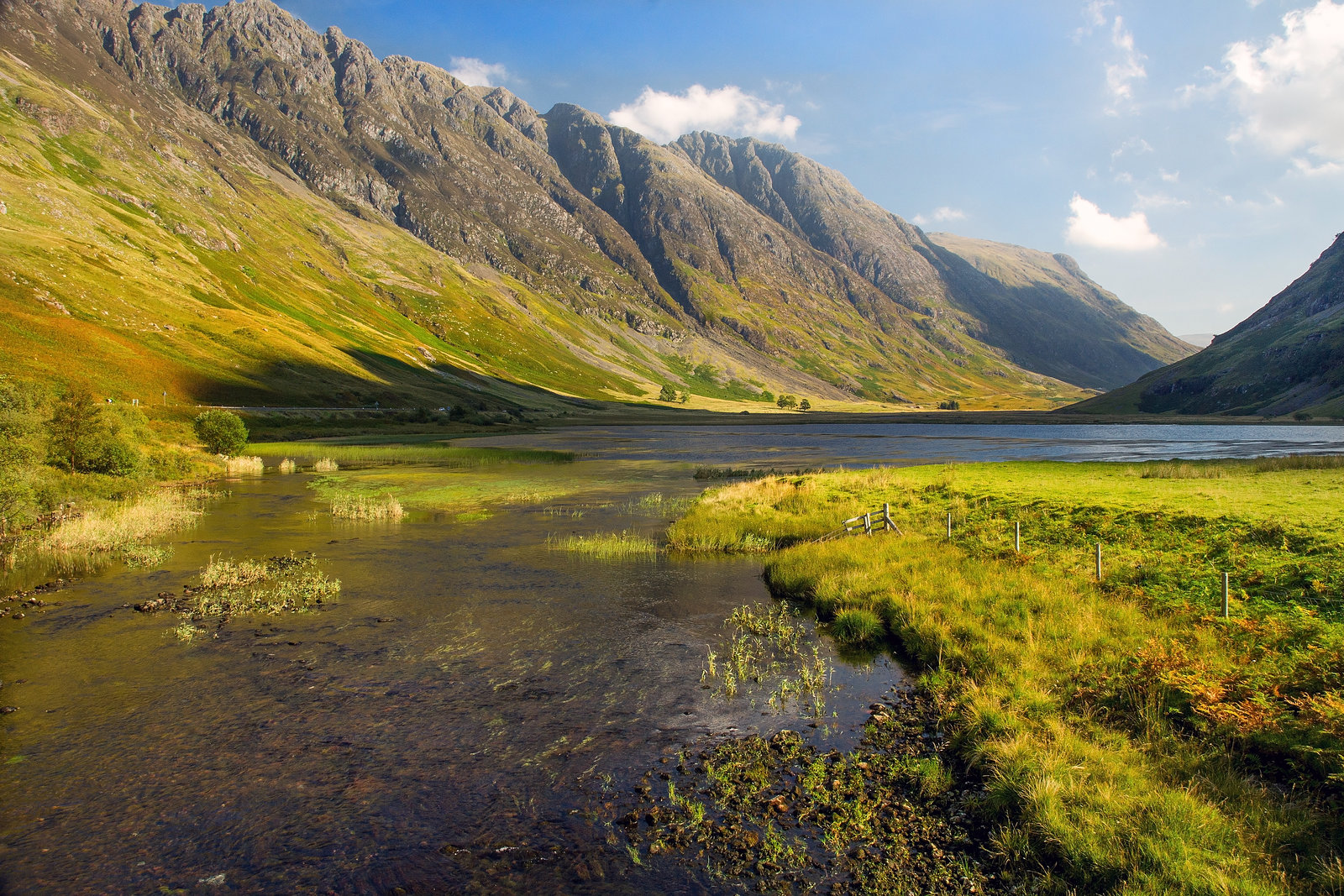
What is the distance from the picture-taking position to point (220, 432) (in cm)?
7706

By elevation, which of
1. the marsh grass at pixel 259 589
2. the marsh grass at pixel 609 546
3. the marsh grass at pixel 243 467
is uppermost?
the marsh grass at pixel 243 467

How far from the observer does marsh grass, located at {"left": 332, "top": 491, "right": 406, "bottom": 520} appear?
1724 inches

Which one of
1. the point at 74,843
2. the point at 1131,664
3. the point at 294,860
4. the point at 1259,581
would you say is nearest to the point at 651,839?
the point at 294,860

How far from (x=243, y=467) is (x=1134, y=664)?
7880 centimetres

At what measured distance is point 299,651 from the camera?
802 inches

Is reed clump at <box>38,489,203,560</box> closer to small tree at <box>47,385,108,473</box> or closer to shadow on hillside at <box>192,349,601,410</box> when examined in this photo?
small tree at <box>47,385,108,473</box>

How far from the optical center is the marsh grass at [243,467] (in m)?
67.4

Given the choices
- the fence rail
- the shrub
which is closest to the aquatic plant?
the shrub

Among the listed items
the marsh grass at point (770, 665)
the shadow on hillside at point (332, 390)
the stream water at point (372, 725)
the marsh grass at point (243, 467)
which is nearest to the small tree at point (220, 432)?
the marsh grass at point (243, 467)

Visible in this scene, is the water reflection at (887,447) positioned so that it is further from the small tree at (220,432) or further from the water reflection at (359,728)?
the water reflection at (359,728)

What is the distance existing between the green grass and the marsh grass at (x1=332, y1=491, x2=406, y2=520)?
89.3ft

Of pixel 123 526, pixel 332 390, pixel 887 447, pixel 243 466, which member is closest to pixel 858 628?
pixel 123 526

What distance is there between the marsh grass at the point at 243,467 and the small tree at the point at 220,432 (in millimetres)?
3503

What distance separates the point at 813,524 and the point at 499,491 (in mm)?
30653
